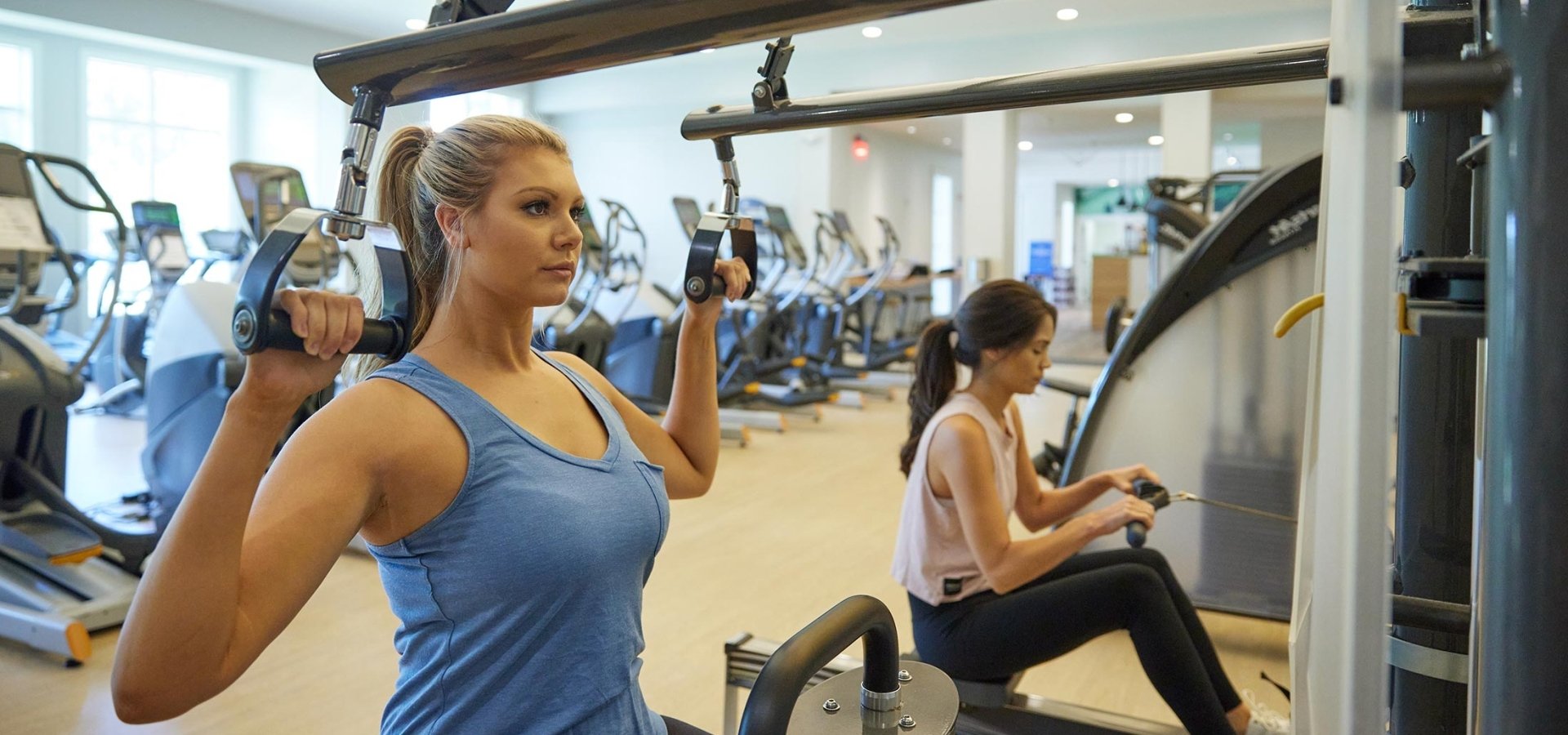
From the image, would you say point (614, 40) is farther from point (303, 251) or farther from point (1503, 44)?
point (303, 251)

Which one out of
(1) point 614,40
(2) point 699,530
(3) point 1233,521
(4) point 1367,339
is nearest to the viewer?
(4) point 1367,339

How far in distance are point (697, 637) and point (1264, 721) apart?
5.23ft

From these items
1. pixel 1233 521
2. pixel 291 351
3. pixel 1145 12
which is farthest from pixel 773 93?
pixel 1145 12

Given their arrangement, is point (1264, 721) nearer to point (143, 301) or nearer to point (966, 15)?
point (143, 301)

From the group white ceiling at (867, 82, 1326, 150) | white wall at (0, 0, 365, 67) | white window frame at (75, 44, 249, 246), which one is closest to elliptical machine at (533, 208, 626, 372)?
white ceiling at (867, 82, 1326, 150)

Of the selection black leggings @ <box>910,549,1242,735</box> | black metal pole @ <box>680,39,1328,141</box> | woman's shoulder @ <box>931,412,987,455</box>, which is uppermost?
black metal pole @ <box>680,39,1328,141</box>

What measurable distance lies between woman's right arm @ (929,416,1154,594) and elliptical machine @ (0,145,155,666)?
249cm

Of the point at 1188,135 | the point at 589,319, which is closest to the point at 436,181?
the point at 589,319

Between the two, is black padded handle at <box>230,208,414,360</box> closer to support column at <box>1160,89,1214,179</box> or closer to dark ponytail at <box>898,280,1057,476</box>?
dark ponytail at <box>898,280,1057,476</box>

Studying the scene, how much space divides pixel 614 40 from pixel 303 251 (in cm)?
465

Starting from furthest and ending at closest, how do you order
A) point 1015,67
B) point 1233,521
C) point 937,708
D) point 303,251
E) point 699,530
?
point 1015,67 → point 303,251 → point 699,530 → point 1233,521 → point 937,708

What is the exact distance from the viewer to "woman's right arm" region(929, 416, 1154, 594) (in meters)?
2.13

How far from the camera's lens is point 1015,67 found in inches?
422

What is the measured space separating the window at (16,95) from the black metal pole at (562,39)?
452 inches
